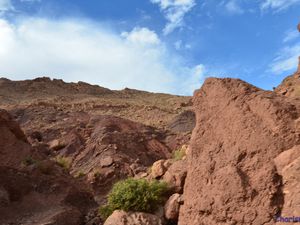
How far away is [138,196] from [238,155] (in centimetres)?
234

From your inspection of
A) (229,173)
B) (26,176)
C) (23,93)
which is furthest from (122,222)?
(23,93)

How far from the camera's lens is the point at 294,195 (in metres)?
6.25

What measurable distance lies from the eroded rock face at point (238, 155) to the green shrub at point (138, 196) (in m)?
1.09

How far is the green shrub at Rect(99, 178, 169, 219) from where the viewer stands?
28.0 feet

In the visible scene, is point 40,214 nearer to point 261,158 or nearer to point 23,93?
point 261,158

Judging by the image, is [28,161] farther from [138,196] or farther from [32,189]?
[138,196]

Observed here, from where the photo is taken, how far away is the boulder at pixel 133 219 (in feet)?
26.9

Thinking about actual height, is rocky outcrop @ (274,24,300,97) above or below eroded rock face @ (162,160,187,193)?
above

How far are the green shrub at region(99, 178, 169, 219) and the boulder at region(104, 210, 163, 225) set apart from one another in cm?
16

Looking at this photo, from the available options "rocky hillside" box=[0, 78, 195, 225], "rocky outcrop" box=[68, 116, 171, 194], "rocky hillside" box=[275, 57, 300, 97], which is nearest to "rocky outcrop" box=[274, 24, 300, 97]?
"rocky hillside" box=[275, 57, 300, 97]

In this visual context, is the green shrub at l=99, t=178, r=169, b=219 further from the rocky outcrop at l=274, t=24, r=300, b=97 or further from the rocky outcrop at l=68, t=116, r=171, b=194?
the rocky outcrop at l=68, t=116, r=171, b=194

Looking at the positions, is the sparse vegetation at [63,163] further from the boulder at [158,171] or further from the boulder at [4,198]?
the boulder at [158,171]

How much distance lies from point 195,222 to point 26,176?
18.9ft

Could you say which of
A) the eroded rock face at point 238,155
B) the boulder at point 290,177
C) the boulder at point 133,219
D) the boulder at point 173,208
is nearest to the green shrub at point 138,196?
the boulder at point 133,219
